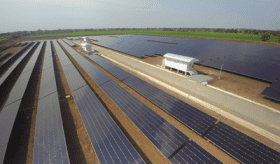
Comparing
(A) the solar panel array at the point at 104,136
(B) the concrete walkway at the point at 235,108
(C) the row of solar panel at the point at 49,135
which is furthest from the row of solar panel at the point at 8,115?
(B) the concrete walkway at the point at 235,108

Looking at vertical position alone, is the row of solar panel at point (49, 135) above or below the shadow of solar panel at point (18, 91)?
below

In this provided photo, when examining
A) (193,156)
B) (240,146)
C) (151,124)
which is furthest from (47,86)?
(240,146)

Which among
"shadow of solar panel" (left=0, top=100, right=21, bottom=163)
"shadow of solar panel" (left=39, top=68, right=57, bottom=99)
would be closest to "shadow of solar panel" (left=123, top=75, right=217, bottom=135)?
"shadow of solar panel" (left=39, top=68, right=57, bottom=99)

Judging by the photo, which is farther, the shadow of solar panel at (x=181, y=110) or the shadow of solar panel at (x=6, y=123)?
the shadow of solar panel at (x=181, y=110)

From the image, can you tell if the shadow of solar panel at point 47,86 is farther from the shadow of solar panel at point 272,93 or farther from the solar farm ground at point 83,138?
the shadow of solar panel at point 272,93

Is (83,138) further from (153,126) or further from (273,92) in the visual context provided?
(273,92)

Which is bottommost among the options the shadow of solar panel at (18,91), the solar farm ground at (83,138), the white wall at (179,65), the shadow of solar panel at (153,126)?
the solar farm ground at (83,138)
